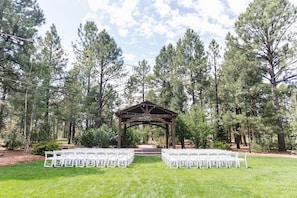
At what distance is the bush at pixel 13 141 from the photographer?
46.8ft

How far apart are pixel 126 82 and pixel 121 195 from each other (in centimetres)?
1939

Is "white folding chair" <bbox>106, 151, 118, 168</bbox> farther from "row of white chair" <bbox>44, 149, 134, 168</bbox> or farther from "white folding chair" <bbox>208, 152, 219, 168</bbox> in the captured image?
"white folding chair" <bbox>208, 152, 219, 168</bbox>

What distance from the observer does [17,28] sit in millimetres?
12648

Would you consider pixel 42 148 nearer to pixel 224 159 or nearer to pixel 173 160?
pixel 173 160

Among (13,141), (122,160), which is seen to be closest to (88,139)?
(13,141)

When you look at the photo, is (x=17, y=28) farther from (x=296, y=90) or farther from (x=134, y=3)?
(x=296, y=90)

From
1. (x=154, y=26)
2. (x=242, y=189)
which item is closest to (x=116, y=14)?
(x=154, y=26)

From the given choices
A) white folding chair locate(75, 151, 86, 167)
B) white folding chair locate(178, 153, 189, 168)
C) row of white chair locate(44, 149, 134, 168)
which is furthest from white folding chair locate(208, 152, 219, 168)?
white folding chair locate(75, 151, 86, 167)

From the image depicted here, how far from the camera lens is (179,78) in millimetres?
23797

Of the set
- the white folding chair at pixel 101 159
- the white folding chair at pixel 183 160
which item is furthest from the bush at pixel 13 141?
the white folding chair at pixel 183 160

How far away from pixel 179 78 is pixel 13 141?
17479 millimetres

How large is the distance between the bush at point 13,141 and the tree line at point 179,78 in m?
0.08

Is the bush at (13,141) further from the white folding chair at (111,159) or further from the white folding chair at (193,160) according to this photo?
the white folding chair at (193,160)

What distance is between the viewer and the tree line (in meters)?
13.9
